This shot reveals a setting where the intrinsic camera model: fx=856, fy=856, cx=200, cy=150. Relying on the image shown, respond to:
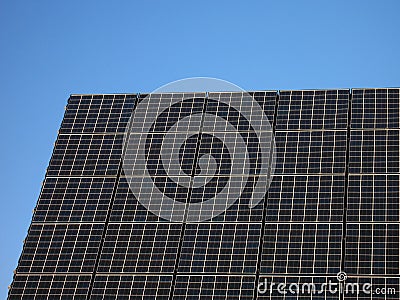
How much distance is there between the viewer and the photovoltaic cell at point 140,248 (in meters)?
50.1

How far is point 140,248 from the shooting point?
167 feet

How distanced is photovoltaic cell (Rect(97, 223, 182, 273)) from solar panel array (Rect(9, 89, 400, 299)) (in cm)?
7

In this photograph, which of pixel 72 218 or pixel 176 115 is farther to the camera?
pixel 176 115

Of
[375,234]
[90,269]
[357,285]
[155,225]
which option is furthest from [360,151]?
[90,269]

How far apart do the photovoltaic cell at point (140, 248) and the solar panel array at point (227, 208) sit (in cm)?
7

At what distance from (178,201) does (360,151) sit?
37.9ft

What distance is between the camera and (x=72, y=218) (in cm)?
5341

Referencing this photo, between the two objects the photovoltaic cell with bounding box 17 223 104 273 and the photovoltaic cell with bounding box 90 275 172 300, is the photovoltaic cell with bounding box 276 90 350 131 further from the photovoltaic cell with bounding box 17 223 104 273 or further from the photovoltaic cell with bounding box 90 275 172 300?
the photovoltaic cell with bounding box 17 223 104 273

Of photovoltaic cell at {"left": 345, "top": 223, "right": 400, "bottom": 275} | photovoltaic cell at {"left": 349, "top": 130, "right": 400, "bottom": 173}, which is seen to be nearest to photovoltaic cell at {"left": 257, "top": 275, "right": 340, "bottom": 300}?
photovoltaic cell at {"left": 345, "top": 223, "right": 400, "bottom": 275}

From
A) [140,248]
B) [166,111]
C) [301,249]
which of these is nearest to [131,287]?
[140,248]

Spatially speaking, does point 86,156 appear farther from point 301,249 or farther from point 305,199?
point 301,249

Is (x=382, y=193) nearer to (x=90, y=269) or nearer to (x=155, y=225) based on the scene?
(x=155, y=225)

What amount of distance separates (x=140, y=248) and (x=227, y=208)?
5.73m

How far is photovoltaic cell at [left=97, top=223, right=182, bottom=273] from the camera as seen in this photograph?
50062mm
